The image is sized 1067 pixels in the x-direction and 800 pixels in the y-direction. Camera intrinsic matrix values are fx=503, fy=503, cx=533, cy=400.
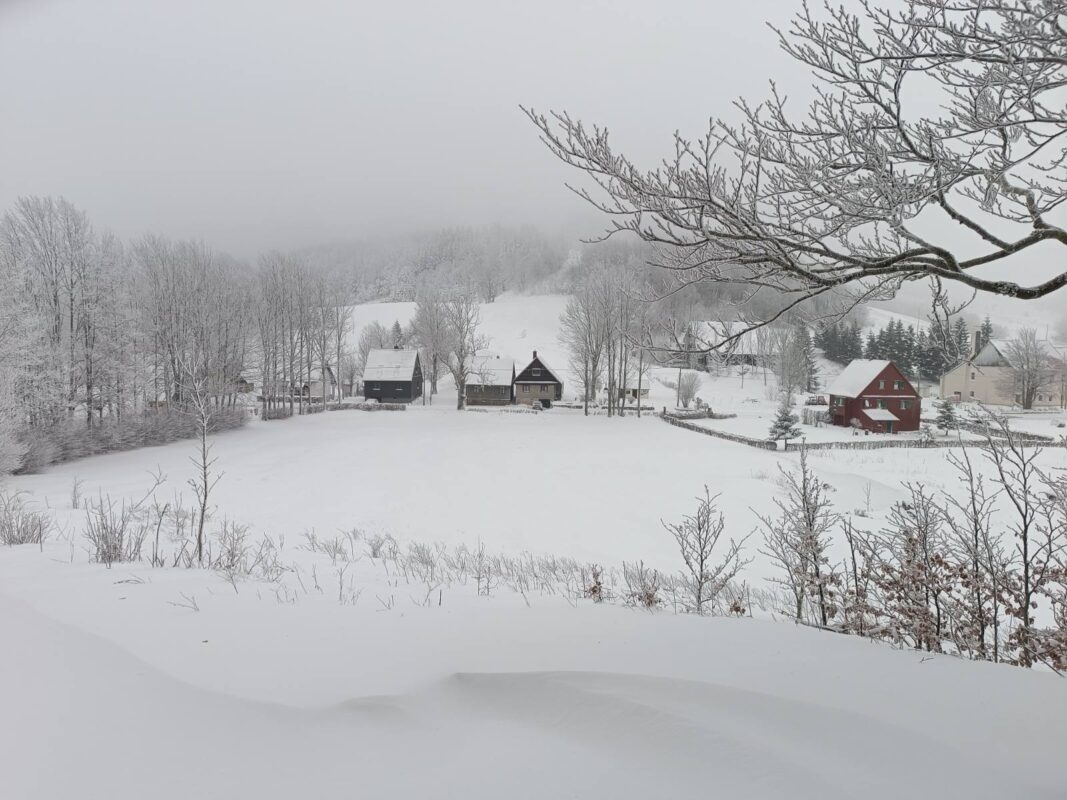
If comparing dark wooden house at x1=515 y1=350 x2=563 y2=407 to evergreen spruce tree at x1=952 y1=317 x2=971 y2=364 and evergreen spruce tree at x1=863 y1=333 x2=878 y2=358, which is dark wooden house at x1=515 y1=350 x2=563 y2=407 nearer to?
evergreen spruce tree at x1=863 y1=333 x2=878 y2=358

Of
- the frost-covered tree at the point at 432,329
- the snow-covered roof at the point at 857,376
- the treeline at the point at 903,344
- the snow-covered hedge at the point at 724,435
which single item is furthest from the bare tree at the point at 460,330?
the snow-covered roof at the point at 857,376

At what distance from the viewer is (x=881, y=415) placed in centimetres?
2738

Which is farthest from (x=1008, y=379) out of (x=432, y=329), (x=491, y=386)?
(x=432, y=329)

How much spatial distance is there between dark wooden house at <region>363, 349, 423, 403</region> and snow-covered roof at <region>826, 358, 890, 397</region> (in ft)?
110

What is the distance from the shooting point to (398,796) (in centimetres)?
195

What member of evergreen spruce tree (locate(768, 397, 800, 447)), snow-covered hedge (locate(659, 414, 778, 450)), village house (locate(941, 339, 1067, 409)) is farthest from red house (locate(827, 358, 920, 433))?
village house (locate(941, 339, 1067, 409))

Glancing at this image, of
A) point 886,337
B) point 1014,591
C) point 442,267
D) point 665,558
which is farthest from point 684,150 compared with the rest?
point 442,267

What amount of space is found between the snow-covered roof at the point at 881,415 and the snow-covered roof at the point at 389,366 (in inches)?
1384

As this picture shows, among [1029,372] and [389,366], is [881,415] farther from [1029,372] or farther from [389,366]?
[389,366]

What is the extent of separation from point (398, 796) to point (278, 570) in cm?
438

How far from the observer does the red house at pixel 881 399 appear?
2728 centimetres

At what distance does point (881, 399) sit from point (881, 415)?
1.08 m

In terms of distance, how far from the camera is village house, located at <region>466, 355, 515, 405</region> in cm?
4475

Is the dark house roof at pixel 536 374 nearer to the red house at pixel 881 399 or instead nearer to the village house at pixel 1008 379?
the red house at pixel 881 399
